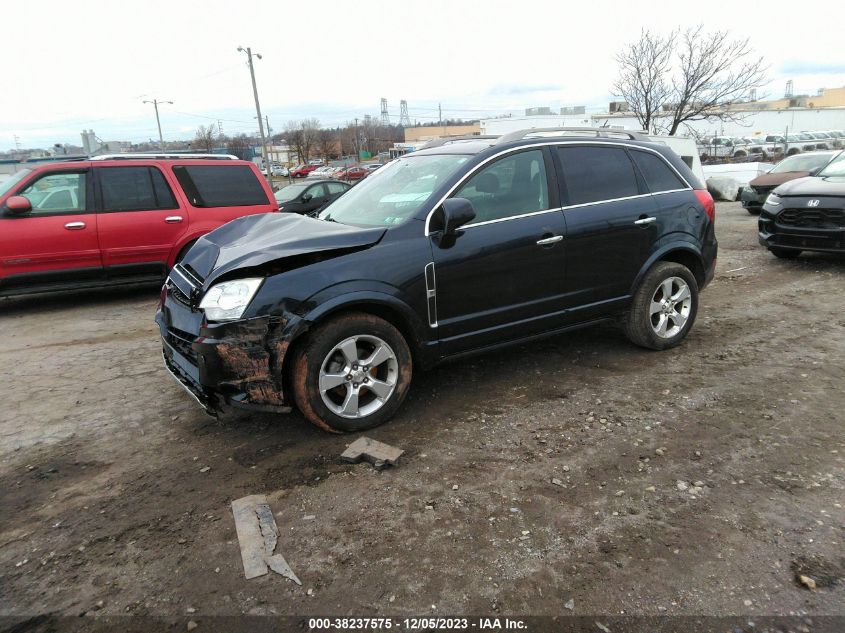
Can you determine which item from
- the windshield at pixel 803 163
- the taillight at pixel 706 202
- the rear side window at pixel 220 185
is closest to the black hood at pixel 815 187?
the taillight at pixel 706 202

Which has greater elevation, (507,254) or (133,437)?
(507,254)

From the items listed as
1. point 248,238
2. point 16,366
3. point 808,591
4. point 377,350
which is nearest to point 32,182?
point 16,366

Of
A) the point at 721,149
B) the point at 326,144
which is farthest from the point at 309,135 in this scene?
the point at 721,149

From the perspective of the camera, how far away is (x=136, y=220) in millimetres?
7156

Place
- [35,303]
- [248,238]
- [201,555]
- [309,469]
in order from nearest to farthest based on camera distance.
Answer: [201,555]
[309,469]
[248,238]
[35,303]

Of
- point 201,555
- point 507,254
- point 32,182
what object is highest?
point 32,182

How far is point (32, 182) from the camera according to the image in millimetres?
6820

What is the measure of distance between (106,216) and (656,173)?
6341 mm

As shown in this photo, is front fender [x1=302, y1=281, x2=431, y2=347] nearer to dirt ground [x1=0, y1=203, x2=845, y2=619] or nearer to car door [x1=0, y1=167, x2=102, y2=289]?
dirt ground [x1=0, y1=203, x2=845, y2=619]

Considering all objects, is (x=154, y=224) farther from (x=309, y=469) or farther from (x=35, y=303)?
(x=309, y=469)

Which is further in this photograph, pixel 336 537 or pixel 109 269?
pixel 109 269

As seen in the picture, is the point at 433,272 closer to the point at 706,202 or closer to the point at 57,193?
the point at 706,202

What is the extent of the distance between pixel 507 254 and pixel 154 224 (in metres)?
5.24

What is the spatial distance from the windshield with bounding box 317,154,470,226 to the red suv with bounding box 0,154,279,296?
3688 millimetres
